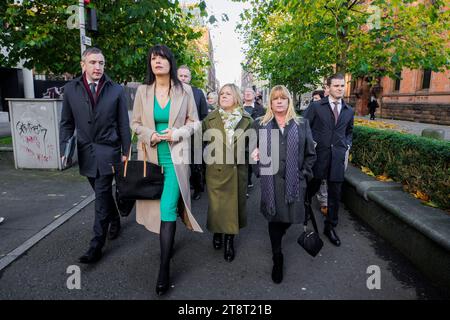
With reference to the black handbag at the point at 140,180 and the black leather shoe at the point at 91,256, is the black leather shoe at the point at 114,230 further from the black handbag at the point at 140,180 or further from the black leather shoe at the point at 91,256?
the black handbag at the point at 140,180

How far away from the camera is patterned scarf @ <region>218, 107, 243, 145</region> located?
11.9 ft

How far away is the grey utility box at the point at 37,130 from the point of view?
25.3 feet

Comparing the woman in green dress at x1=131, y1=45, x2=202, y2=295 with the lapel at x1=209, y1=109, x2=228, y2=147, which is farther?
the lapel at x1=209, y1=109, x2=228, y2=147

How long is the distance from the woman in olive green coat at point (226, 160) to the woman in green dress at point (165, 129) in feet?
1.44

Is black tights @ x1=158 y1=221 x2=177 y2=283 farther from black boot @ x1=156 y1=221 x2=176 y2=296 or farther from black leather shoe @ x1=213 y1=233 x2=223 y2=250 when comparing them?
black leather shoe @ x1=213 y1=233 x2=223 y2=250

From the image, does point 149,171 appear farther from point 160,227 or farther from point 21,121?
point 21,121

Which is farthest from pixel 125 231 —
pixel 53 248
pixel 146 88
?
pixel 146 88

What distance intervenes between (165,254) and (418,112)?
23.2 m

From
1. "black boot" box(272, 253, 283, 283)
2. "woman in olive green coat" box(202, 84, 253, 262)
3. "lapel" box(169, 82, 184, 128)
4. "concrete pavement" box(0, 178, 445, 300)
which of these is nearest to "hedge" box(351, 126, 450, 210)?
"concrete pavement" box(0, 178, 445, 300)

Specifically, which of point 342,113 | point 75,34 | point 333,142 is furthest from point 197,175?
point 75,34

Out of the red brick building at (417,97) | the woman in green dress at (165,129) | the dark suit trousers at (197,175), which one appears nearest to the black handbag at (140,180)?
→ the woman in green dress at (165,129)

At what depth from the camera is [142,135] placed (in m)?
3.13

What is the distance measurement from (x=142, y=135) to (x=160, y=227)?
900 millimetres

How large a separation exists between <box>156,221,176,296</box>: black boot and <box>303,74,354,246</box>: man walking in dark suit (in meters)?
2.15
